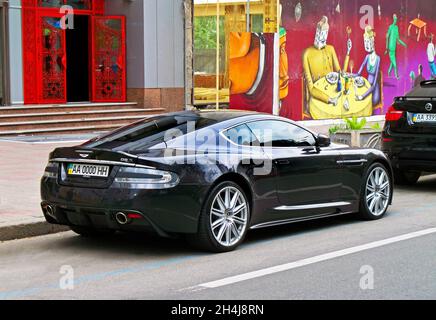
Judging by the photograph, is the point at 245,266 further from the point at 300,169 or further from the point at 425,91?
the point at 425,91

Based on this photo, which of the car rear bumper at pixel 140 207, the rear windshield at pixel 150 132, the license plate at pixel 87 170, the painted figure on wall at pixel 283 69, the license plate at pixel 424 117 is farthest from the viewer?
the painted figure on wall at pixel 283 69

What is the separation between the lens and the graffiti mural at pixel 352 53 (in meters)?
22.1

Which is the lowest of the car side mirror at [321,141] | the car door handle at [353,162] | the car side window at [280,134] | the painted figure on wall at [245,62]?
the car door handle at [353,162]

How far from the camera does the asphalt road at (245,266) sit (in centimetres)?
636

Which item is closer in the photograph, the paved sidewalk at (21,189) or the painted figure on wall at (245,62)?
the paved sidewalk at (21,189)

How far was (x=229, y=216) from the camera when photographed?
25.9 ft

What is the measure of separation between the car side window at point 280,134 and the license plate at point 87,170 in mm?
1792

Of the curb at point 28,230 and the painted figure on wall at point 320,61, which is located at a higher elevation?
the painted figure on wall at point 320,61

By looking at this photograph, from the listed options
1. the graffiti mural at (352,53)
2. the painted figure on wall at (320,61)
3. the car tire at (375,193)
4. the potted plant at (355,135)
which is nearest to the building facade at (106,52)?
the graffiti mural at (352,53)

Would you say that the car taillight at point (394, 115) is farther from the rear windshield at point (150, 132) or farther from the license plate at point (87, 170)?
the license plate at point (87, 170)

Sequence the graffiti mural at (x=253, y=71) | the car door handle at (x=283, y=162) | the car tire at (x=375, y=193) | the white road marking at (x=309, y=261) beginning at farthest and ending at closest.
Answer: the graffiti mural at (x=253, y=71) < the car tire at (x=375, y=193) < the car door handle at (x=283, y=162) < the white road marking at (x=309, y=261)
